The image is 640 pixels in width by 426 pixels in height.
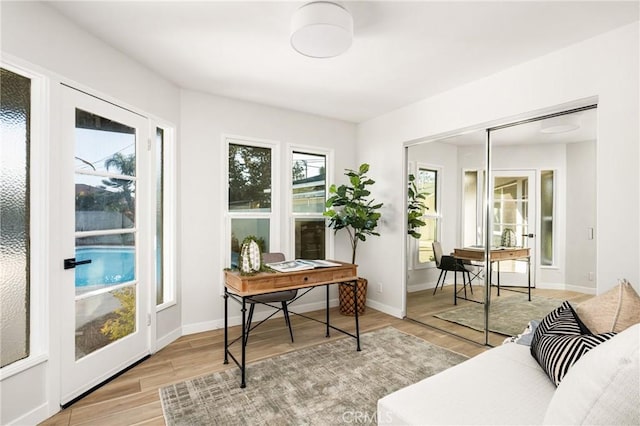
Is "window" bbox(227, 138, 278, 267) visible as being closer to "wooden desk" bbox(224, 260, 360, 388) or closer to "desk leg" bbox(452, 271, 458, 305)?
"wooden desk" bbox(224, 260, 360, 388)

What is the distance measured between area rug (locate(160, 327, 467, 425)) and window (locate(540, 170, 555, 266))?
47.2 inches

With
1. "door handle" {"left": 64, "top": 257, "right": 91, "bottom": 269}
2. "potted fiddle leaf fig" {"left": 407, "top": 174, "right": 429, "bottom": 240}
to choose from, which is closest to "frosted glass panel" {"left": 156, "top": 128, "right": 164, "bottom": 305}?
"door handle" {"left": 64, "top": 257, "right": 91, "bottom": 269}

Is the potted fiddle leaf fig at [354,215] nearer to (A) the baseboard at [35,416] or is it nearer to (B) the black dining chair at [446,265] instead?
(B) the black dining chair at [446,265]

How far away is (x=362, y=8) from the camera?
6.96 ft

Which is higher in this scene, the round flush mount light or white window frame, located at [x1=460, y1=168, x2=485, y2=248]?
the round flush mount light

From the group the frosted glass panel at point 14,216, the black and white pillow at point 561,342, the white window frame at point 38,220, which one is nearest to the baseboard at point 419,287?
the black and white pillow at point 561,342

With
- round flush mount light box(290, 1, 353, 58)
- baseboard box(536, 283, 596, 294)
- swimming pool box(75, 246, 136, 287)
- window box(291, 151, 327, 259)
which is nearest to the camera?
round flush mount light box(290, 1, 353, 58)

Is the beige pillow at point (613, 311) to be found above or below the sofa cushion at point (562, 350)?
above

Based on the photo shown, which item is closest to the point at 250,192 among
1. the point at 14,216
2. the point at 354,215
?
the point at 354,215

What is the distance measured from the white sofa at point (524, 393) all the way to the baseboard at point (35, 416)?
→ 2112 mm

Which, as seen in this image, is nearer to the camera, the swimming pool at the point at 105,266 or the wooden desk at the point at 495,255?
the swimming pool at the point at 105,266

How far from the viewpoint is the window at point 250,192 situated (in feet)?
12.7

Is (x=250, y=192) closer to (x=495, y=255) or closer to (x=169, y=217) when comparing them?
(x=169, y=217)

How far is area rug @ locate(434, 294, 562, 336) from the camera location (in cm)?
293
